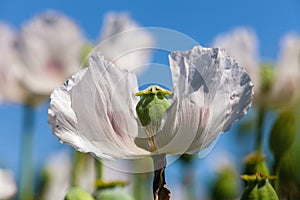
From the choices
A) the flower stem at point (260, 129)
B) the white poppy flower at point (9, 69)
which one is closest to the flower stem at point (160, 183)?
the flower stem at point (260, 129)

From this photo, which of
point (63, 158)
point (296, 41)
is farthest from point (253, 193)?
point (63, 158)

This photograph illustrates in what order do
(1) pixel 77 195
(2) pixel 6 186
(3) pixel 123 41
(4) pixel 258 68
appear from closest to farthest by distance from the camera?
(1) pixel 77 195 < (2) pixel 6 186 < (4) pixel 258 68 < (3) pixel 123 41

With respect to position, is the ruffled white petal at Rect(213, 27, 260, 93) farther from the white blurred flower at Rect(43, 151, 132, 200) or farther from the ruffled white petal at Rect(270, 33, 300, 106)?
the white blurred flower at Rect(43, 151, 132, 200)

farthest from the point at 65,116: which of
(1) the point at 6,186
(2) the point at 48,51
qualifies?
(2) the point at 48,51

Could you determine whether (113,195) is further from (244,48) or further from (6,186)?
(244,48)

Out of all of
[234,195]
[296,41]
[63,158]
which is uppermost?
[296,41]

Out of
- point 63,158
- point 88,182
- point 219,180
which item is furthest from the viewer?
point 63,158

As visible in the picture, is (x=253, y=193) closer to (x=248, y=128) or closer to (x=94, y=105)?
(x=94, y=105)
